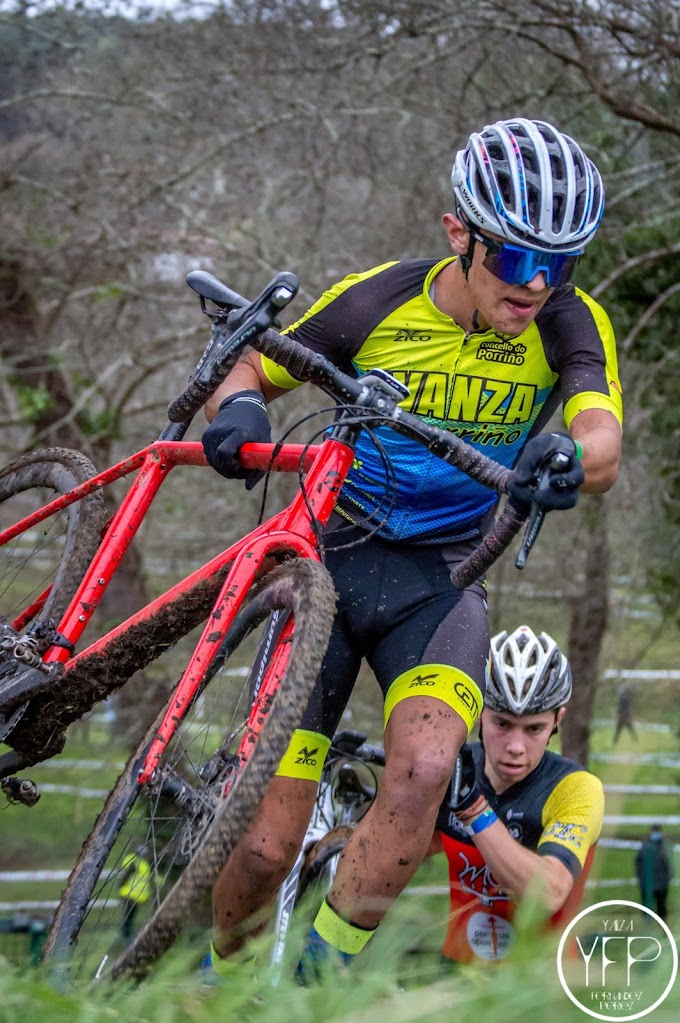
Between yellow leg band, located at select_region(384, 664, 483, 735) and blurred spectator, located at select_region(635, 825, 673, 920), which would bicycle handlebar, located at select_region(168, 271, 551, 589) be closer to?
yellow leg band, located at select_region(384, 664, 483, 735)

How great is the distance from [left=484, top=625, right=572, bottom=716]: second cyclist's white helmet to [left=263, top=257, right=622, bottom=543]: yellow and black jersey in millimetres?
813

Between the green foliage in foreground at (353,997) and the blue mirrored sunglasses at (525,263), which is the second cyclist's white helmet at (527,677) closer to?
the blue mirrored sunglasses at (525,263)

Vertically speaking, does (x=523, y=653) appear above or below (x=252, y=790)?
below

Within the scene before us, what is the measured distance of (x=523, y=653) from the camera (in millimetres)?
4246

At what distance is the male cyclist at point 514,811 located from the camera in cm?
368

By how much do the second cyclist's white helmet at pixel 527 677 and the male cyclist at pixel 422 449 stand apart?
A: 2.21 feet

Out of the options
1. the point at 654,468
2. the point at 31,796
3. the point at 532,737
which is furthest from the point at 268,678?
the point at 654,468

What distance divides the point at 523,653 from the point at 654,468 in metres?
4.82

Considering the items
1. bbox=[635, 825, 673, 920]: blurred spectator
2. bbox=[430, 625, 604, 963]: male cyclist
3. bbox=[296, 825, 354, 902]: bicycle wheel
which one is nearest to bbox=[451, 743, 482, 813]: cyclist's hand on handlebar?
bbox=[430, 625, 604, 963]: male cyclist

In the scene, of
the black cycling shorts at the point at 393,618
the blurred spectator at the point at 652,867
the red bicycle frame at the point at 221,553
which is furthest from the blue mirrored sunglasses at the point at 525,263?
the blurred spectator at the point at 652,867

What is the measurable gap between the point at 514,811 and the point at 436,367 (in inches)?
66.0

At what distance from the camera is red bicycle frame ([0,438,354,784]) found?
9.30 feet

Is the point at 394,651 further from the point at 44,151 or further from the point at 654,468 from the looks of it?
the point at 44,151

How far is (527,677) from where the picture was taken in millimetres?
4086
